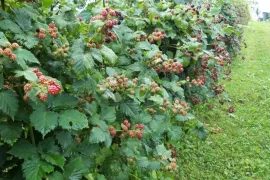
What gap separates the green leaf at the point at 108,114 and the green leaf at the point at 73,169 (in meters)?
0.34

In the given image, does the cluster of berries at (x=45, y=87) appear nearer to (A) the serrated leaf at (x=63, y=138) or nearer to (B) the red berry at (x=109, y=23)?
(A) the serrated leaf at (x=63, y=138)

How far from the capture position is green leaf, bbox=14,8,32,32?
1753 millimetres

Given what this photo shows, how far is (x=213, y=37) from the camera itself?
432cm

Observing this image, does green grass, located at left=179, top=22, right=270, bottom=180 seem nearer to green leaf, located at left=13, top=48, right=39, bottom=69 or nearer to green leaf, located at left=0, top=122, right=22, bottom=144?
green leaf, located at left=0, top=122, right=22, bottom=144

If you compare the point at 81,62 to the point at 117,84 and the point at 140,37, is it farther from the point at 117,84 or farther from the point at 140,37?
the point at 140,37

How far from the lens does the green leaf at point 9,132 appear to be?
1.55m

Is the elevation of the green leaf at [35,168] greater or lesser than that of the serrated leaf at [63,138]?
lesser

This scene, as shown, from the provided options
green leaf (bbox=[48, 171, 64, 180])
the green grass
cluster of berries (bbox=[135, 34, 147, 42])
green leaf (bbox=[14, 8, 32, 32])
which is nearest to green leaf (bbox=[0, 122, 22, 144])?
green leaf (bbox=[48, 171, 64, 180])

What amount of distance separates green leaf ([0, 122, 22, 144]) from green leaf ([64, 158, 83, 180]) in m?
0.33

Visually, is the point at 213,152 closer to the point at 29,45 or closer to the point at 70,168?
the point at 70,168

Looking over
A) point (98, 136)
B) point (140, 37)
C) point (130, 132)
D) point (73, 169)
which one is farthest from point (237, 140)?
point (73, 169)

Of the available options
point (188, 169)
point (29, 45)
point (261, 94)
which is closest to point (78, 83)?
point (29, 45)

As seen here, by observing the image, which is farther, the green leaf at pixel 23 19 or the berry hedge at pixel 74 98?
the green leaf at pixel 23 19

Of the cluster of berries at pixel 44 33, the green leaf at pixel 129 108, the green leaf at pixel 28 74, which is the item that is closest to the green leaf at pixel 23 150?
the green leaf at pixel 28 74
